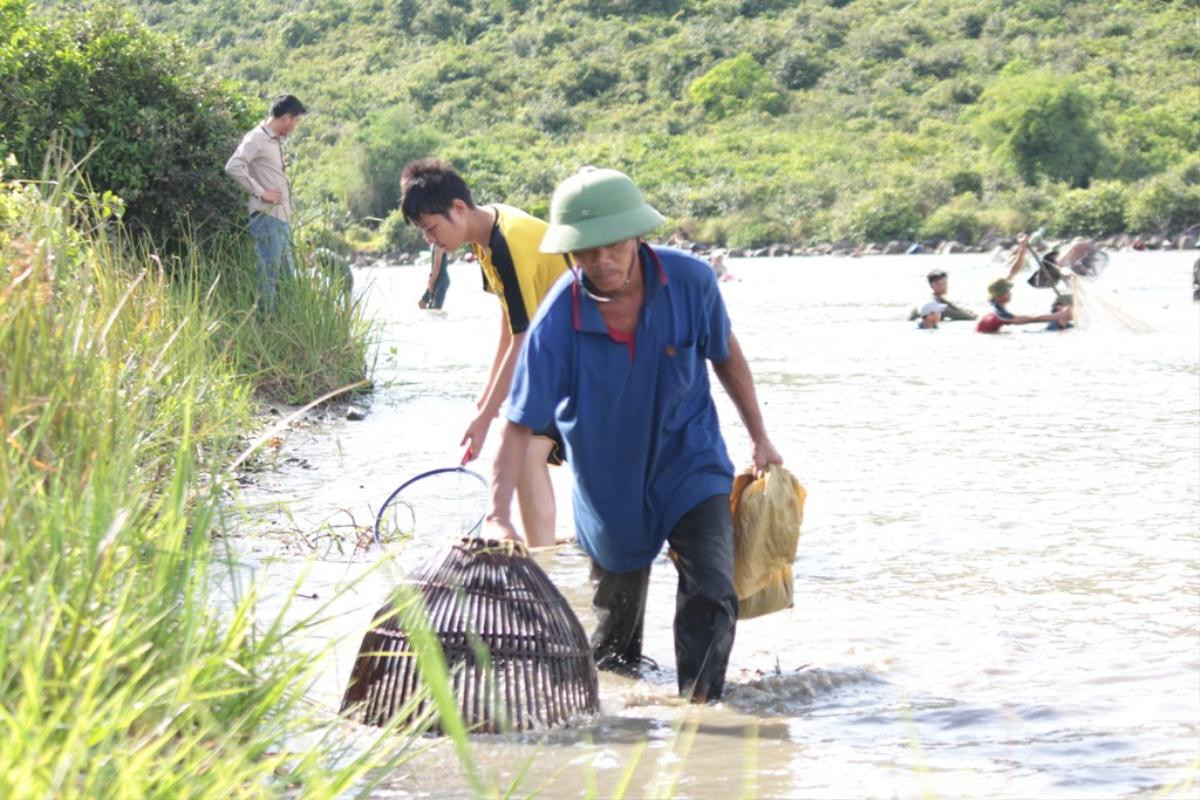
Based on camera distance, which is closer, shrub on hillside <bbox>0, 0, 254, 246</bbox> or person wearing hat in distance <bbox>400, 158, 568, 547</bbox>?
person wearing hat in distance <bbox>400, 158, 568, 547</bbox>

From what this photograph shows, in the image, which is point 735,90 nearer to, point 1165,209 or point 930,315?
point 1165,209

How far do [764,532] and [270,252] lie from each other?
7.19 m

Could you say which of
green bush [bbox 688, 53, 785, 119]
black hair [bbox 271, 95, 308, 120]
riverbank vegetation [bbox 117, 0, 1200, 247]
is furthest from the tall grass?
green bush [bbox 688, 53, 785, 119]

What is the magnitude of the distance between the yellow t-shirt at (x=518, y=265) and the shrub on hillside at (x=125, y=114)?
18.7 feet

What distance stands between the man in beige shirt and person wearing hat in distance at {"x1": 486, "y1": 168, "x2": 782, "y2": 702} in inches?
267

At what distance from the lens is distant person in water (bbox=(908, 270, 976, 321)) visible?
21.2m

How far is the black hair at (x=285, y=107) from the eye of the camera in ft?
37.1

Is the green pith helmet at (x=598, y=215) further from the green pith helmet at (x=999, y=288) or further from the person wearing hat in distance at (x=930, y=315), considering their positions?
the person wearing hat in distance at (x=930, y=315)

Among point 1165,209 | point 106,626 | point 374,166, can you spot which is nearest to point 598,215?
point 106,626

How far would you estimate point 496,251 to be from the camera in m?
5.88

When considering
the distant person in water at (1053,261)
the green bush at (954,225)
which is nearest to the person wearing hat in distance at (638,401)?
the distant person in water at (1053,261)

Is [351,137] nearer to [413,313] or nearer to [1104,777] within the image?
[413,313]

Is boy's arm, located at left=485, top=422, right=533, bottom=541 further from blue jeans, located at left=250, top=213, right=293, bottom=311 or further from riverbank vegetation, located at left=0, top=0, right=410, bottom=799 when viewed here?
blue jeans, located at left=250, top=213, right=293, bottom=311

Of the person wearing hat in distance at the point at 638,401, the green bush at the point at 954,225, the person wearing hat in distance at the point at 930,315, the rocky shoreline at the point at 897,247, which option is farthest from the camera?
the green bush at the point at 954,225
